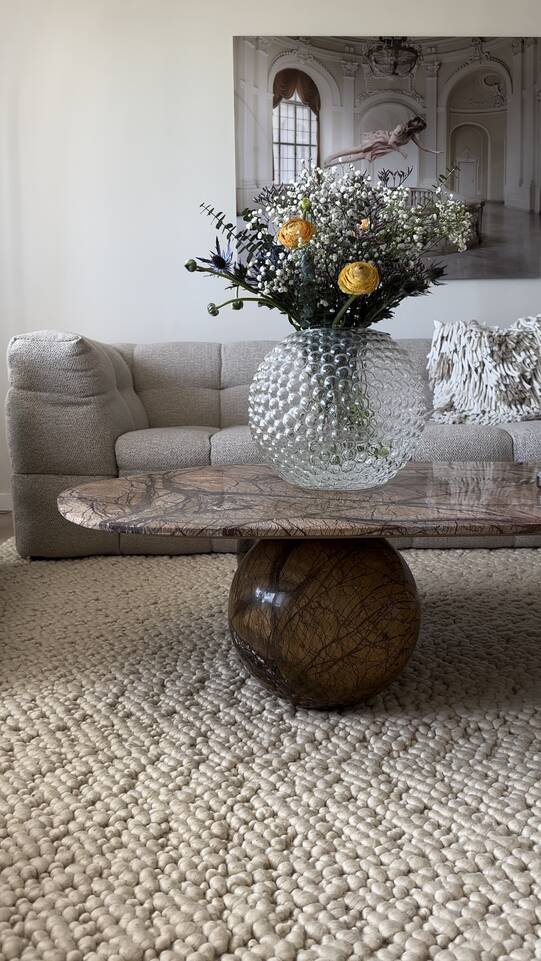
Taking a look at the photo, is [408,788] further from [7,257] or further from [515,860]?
[7,257]

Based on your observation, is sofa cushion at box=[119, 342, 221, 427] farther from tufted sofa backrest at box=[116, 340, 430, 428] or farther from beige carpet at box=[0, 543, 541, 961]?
beige carpet at box=[0, 543, 541, 961]

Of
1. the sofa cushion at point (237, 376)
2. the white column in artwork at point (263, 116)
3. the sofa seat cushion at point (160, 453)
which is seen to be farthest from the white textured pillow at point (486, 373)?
the white column in artwork at point (263, 116)

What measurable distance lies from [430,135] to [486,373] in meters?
1.25

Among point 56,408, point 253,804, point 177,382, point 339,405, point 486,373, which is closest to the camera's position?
point 253,804

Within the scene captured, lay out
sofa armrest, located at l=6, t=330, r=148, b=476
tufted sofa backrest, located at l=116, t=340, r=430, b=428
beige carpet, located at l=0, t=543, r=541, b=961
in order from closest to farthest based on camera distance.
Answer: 1. beige carpet, located at l=0, t=543, r=541, b=961
2. sofa armrest, located at l=6, t=330, r=148, b=476
3. tufted sofa backrest, located at l=116, t=340, r=430, b=428

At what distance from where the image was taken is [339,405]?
1462 millimetres

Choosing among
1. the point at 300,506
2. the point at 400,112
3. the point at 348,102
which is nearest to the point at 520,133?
the point at 400,112

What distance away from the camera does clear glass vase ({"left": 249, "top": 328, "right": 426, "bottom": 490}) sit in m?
1.47

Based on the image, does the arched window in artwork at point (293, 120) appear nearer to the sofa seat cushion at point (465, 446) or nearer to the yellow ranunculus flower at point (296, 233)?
the sofa seat cushion at point (465, 446)

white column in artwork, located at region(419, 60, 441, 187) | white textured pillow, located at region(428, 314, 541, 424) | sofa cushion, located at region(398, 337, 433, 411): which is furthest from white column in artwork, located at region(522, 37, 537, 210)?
sofa cushion, located at region(398, 337, 433, 411)

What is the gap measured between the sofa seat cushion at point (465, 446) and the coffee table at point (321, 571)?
1136 mm

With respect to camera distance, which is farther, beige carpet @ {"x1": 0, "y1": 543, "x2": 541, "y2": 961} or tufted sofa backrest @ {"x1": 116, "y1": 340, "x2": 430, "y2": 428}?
tufted sofa backrest @ {"x1": 116, "y1": 340, "x2": 430, "y2": 428}

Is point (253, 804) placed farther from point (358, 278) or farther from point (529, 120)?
point (529, 120)

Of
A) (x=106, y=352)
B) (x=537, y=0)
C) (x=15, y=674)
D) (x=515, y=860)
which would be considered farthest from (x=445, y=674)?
(x=537, y=0)
